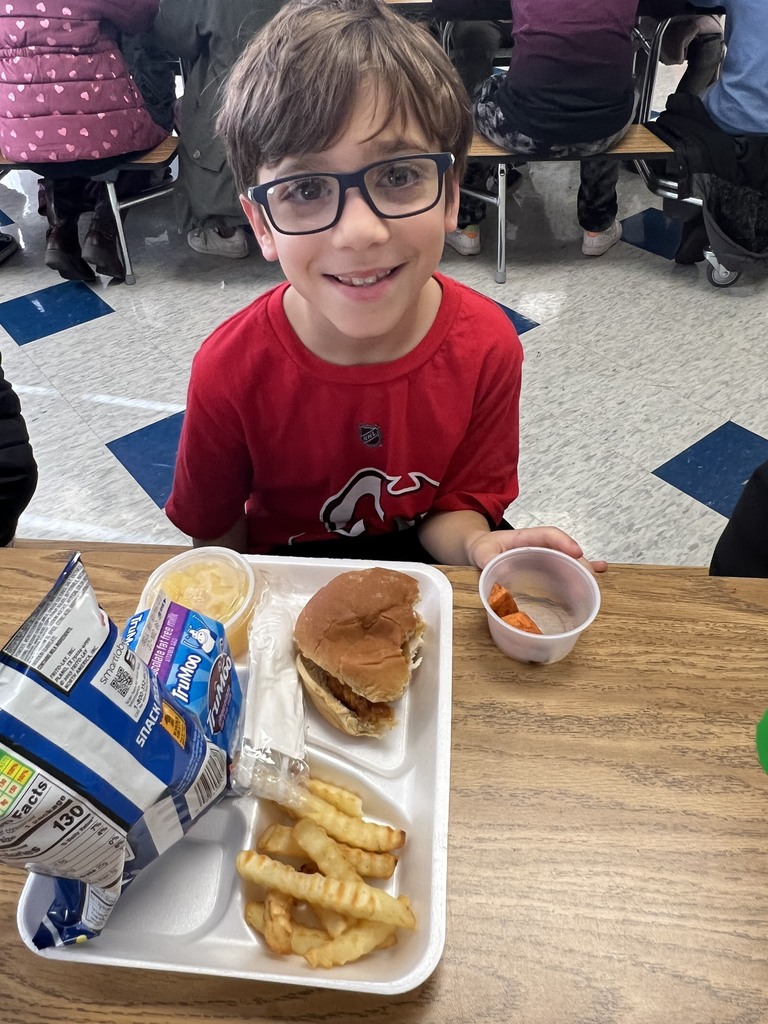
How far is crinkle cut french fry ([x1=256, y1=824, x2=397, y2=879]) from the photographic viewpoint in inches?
24.2

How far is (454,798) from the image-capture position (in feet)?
2.14

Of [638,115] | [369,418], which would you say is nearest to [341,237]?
[369,418]

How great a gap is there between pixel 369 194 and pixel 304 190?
7 cm

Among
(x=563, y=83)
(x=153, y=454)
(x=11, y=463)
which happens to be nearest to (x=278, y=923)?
(x=11, y=463)

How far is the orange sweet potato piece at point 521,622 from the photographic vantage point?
74 cm

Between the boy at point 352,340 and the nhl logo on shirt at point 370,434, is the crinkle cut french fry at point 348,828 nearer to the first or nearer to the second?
the boy at point 352,340

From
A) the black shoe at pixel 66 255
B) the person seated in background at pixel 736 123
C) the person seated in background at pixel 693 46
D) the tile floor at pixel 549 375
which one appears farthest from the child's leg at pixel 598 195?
the black shoe at pixel 66 255

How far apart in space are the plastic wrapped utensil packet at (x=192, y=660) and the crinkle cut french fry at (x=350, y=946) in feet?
0.56

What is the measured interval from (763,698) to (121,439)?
202 cm

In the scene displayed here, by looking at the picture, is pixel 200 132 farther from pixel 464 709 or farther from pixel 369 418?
pixel 464 709

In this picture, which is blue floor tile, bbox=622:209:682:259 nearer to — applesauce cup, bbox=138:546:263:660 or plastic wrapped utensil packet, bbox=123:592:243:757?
applesauce cup, bbox=138:546:263:660

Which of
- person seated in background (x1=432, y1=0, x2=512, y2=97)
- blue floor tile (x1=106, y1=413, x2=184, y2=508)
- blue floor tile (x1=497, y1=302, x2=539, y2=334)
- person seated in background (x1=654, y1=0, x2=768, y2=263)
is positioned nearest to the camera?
blue floor tile (x1=106, y1=413, x2=184, y2=508)

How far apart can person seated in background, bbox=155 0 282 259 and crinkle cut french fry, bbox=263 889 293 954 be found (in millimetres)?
2595

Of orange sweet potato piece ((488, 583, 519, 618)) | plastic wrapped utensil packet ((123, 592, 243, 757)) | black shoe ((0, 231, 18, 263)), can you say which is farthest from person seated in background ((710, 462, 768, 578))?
black shoe ((0, 231, 18, 263))
